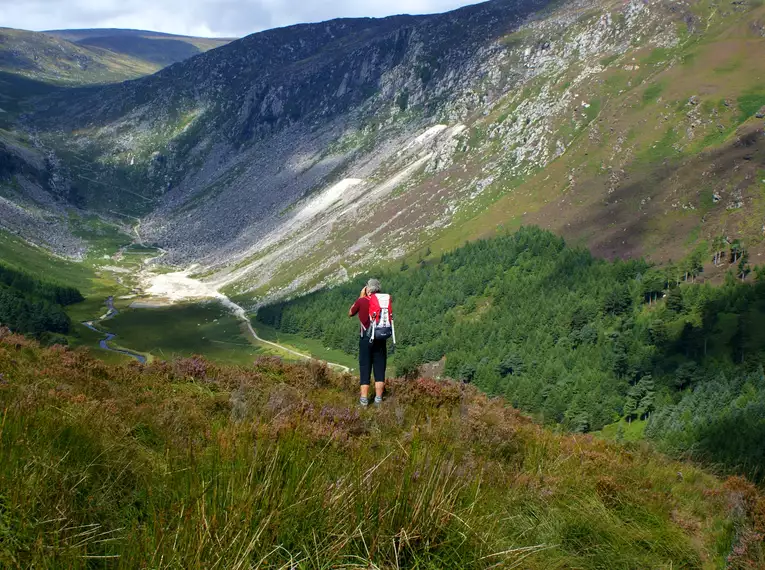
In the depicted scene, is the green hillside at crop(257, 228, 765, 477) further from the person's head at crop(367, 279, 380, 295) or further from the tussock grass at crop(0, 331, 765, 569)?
the tussock grass at crop(0, 331, 765, 569)

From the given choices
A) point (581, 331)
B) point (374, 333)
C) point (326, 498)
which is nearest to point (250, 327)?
point (581, 331)

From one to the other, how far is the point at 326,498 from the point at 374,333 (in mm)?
10132

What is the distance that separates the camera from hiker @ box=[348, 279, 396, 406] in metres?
14.6

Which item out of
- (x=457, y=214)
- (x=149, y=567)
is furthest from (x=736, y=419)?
(x=457, y=214)

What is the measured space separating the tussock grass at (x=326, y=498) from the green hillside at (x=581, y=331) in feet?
213

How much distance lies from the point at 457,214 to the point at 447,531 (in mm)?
172249

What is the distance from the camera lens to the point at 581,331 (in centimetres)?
12456

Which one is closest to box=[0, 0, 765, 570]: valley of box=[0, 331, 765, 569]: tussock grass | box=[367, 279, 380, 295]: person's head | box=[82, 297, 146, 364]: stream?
box=[0, 331, 765, 569]: tussock grass

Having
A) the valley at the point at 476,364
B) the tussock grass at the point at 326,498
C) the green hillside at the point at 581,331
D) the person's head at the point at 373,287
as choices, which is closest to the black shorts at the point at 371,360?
the valley at the point at 476,364

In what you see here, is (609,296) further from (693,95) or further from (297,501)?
(297,501)

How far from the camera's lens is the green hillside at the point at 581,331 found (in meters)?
96.9

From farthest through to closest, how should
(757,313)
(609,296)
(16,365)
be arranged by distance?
(609,296) → (757,313) → (16,365)

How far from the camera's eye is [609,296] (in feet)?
417

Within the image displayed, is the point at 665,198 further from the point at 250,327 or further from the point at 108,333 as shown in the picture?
the point at 108,333
